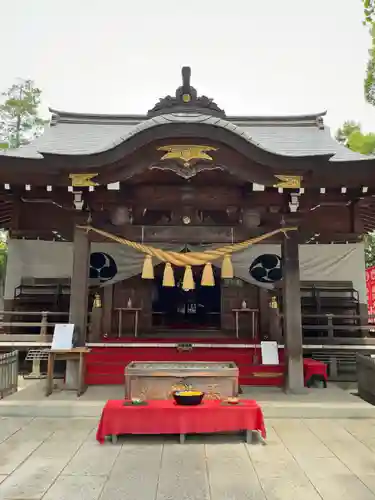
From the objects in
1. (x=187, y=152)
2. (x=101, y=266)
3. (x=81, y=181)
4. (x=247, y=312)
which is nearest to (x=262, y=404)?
(x=187, y=152)

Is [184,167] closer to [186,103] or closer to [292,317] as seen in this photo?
[186,103]

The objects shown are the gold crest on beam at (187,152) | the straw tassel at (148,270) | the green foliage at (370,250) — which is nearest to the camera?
the gold crest on beam at (187,152)

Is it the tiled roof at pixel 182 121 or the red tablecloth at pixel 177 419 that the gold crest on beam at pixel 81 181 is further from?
the red tablecloth at pixel 177 419

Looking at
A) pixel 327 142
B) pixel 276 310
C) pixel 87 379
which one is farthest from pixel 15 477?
pixel 327 142

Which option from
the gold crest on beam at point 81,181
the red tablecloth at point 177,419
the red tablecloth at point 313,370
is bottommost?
the red tablecloth at point 177,419

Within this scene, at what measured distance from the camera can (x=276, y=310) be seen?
30.3 feet

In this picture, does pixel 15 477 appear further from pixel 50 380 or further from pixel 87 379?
pixel 87 379

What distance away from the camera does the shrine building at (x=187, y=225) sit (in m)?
6.60

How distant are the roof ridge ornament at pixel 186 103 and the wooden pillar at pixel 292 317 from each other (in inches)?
126

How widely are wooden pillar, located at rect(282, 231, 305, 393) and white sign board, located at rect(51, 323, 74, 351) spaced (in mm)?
3949

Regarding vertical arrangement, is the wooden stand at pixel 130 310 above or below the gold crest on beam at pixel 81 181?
below

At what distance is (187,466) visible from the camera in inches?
160

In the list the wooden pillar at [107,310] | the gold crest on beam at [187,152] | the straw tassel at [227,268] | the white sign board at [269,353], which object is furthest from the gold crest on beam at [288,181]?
the wooden pillar at [107,310]

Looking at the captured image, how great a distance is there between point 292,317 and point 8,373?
524cm
